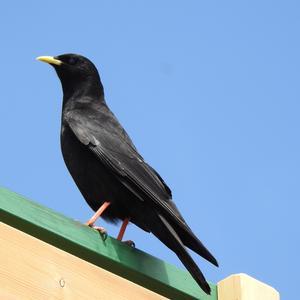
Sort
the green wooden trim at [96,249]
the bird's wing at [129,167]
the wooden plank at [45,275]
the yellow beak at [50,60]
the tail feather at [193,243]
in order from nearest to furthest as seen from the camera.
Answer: the wooden plank at [45,275]
the green wooden trim at [96,249]
the tail feather at [193,243]
the bird's wing at [129,167]
the yellow beak at [50,60]

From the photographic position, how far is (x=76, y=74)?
5.72 m

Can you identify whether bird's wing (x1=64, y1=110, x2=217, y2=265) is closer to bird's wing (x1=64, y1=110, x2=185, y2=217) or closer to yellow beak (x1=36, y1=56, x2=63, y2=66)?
bird's wing (x1=64, y1=110, x2=185, y2=217)

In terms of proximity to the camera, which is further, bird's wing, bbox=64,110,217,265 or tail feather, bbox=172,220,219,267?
bird's wing, bbox=64,110,217,265

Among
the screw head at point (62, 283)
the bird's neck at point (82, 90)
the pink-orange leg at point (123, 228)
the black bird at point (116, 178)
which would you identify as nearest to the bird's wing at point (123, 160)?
the black bird at point (116, 178)

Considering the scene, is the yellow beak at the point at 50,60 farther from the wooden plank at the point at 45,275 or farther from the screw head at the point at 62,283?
the screw head at the point at 62,283

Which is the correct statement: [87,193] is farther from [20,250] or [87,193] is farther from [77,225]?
[20,250]

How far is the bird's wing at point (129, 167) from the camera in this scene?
3674mm

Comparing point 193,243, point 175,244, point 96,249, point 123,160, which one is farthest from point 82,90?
point 96,249

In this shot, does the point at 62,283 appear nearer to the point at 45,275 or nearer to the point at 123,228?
the point at 45,275

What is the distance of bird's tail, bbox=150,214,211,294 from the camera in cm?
297

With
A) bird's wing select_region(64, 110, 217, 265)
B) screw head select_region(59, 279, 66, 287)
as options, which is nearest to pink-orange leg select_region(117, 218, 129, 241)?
bird's wing select_region(64, 110, 217, 265)

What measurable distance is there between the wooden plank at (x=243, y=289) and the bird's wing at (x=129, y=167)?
23cm

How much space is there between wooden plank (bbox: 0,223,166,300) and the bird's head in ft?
10.5

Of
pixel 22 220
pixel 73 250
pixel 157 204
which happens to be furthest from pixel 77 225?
pixel 157 204
